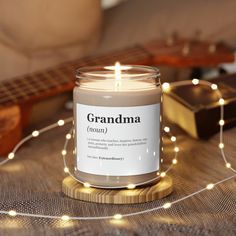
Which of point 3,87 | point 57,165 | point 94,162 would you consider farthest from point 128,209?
point 3,87

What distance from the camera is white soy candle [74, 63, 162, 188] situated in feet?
2.08

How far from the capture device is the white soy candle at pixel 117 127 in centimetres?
63

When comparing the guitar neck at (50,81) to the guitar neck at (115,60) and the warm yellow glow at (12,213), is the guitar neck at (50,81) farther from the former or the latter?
the warm yellow glow at (12,213)

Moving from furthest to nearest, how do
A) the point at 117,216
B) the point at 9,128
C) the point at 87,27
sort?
the point at 87,27 < the point at 9,128 < the point at 117,216

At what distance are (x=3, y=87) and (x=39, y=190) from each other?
1.23 feet

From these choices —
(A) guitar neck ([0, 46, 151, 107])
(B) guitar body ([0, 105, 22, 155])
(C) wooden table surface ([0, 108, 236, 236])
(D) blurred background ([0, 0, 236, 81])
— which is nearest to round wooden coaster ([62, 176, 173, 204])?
(C) wooden table surface ([0, 108, 236, 236])

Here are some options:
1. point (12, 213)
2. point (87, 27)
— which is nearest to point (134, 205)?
point (12, 213)

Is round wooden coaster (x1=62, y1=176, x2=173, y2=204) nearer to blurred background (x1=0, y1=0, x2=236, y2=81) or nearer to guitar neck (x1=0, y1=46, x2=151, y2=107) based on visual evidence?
guitar neck (x1=0, y1=46, x2=151, y2=107)

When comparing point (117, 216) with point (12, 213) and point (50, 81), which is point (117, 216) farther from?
point (50, 81)

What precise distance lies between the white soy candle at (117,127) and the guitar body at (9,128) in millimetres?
245

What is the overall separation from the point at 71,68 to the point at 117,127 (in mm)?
482

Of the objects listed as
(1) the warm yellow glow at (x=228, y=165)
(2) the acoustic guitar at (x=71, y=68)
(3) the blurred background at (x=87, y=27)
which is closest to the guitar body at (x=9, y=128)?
(2) the acoustic guitar at (x=71, y=68)

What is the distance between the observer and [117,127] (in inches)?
25.0

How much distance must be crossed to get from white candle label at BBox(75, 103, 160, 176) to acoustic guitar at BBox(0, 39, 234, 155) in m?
0.28
